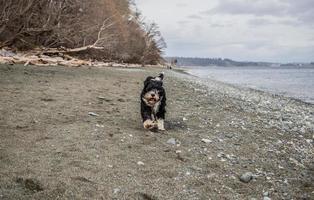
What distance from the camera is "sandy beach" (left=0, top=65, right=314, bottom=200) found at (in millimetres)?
5816

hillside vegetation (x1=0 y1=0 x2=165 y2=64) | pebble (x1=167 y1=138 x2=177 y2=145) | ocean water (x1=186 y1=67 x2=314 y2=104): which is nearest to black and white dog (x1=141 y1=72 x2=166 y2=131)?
pebble (x1=167 y1=138 x2=177 y2=145)

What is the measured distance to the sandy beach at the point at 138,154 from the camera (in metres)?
5.82

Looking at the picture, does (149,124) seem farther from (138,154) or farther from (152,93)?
(138,154)

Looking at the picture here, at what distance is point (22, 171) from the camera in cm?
597

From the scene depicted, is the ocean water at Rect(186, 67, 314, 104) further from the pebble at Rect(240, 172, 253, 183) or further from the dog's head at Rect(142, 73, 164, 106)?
the pebble at Rect(240, 172, 253, 183)

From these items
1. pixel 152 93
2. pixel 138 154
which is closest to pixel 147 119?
pixel 152 93

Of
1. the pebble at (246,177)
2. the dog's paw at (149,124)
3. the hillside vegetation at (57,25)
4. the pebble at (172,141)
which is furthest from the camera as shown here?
the hillside vegetation at (57,25)

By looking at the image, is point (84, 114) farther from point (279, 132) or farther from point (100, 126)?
point (279, 132)

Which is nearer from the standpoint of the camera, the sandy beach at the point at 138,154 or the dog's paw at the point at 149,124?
the sandy beach at the point at 138,154

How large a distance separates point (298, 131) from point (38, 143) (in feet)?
22.4

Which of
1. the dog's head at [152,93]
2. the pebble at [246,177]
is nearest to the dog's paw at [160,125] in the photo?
the dog's head at [152,93]

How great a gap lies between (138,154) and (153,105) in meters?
2.38

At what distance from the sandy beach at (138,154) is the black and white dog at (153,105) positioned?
0.89 feet

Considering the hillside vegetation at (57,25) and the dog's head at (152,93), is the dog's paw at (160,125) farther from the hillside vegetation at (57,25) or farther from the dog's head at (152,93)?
the hillside vegetation at (57,25)
